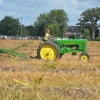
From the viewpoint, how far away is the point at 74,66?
1397 centimetres

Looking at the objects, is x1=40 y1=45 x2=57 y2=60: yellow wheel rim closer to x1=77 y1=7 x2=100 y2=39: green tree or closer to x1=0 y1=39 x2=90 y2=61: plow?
x1=0 y1=39 x2=90 y2=61: plow

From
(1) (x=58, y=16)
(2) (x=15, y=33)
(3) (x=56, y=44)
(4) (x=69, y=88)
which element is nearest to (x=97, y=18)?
(1) (x=58, y=16)

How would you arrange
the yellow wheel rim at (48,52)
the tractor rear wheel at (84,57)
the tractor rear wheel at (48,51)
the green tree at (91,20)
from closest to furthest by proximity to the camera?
the tractor rear wheel at (48,51), the yellow wheel rim at (48,52), the tractor rear wheel at (84,57), the green tree at (91,20)

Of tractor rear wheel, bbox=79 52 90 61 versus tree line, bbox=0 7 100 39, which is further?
tree line, bbox=0 7 100 39

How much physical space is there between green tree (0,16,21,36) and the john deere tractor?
93968 mm

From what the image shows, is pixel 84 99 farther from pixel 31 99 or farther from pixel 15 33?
pixel 15 33

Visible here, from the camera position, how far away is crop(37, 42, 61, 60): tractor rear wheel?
1800cm

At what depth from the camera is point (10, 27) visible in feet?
371

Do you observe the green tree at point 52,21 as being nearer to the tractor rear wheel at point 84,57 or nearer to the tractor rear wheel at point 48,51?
the tractor rear wheel at point 84,57

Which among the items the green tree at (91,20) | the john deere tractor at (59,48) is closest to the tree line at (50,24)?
the green tree at (91,20)

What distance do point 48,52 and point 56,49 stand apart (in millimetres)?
567

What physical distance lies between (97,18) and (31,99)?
111 m

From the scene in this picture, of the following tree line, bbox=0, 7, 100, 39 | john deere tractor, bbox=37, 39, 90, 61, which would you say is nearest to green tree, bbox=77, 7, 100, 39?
tree line, bbox=0, 7, 100, 39

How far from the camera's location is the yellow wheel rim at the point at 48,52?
18141mm
